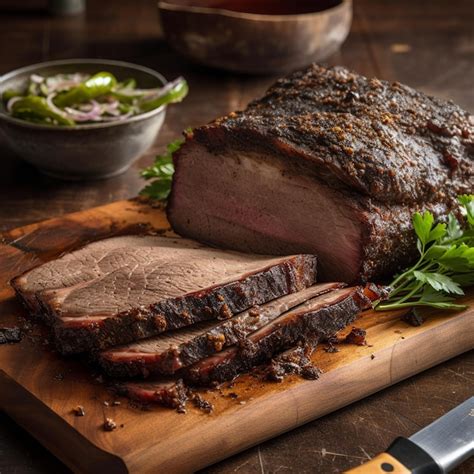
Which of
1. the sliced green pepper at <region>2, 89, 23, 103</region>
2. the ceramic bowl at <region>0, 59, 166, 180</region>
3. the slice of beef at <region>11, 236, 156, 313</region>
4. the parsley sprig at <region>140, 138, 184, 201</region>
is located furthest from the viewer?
the sliced green pepper at <region>2, 89, 23, 103</region>

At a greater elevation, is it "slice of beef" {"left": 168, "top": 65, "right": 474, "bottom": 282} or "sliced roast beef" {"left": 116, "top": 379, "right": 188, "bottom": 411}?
"slice of beef" {"left": 168, "top": 65, "right": 474, "bottom": 282}

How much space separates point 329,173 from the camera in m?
3.84

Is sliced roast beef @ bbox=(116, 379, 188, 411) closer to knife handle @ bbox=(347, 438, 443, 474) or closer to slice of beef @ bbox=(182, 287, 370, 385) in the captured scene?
slice of beef @ bbox=(182, 287, 370, 385)

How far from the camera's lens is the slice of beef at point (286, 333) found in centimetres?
331

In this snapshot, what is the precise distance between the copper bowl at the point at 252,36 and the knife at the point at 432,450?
385 centimetres

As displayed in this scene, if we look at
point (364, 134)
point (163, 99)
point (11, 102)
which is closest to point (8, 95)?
point (11, 102)

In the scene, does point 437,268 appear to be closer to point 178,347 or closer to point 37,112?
point 178,347

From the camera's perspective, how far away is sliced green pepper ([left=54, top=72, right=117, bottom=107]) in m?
5.31

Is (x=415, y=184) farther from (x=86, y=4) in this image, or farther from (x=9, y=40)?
(x=86, y=4)

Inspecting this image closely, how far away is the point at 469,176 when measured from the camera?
4.23 m

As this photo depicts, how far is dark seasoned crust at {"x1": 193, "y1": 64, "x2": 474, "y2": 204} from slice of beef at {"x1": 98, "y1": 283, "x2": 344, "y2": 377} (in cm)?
73

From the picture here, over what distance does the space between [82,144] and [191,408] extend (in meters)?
2.27

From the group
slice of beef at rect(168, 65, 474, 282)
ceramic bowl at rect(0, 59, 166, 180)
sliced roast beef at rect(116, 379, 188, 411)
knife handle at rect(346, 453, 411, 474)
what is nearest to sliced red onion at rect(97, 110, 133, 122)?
ceramic bowl at rect(0, 59, 166, 180)

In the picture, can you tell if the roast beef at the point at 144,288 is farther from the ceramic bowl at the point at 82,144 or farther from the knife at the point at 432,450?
the ceramic bowl at the point at 82,144
